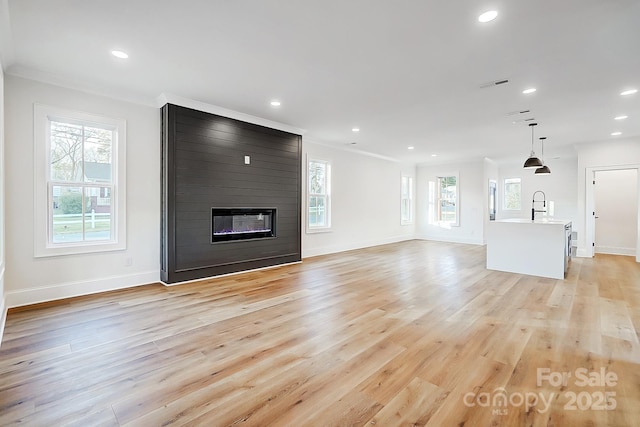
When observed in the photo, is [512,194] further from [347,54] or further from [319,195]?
[347,54]

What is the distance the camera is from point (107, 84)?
3889 millimetres

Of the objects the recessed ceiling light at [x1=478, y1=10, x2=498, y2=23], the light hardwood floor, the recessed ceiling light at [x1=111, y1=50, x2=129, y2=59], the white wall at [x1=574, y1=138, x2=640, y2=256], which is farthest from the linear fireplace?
the white wall at [x1=574, y1=138, x2=640, y2=256]

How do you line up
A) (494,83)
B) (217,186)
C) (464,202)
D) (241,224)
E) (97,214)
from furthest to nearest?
(464,202) → (241,224) → (217,186) → (97,214) → (494,83)

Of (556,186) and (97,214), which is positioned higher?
(556,186)

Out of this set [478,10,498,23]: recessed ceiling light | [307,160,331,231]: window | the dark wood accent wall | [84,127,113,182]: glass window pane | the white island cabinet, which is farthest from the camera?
[307,160,331,231]: window

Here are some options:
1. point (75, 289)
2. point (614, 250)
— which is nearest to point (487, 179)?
point (614, 250)

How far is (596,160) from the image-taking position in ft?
22.2

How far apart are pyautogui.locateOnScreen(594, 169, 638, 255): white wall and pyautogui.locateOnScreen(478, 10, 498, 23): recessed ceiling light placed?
7555 millimetres

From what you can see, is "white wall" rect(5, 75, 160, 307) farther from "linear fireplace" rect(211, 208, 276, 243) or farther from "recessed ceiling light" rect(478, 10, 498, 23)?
"recessed ceiling light" rect(478, 10, 498, 23)

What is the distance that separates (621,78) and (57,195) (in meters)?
7.15

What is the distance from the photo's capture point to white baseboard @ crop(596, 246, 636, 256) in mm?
7326

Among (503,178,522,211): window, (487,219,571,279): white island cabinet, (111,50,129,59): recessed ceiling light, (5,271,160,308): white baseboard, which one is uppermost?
(111,50,129,59): recessed ceiling light

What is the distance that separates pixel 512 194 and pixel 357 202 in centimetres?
591

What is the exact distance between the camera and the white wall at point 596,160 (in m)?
6.40
